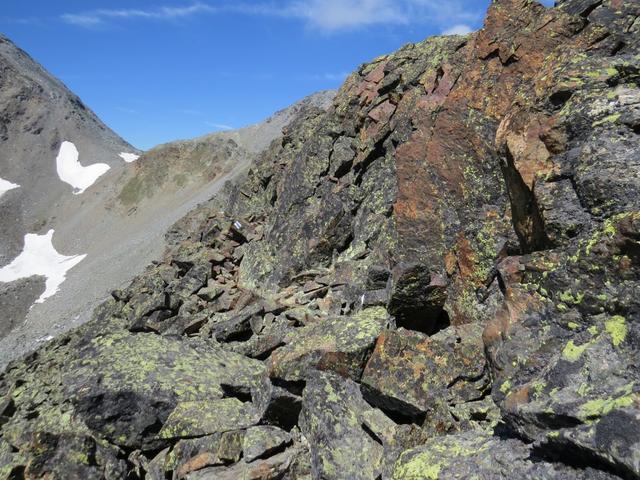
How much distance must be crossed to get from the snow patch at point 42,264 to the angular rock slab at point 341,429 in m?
74.9

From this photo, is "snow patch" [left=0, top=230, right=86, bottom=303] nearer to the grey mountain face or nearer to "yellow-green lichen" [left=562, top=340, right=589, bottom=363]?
the grey mountain face

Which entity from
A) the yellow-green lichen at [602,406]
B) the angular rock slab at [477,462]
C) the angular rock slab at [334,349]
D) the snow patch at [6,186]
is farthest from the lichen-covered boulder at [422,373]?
the snow patch at [6,186]

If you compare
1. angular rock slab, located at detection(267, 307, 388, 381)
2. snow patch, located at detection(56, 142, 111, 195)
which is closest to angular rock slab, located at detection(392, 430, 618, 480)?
angular rock slab, located at detection(267, 307, 388, 381)

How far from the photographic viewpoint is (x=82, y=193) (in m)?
124

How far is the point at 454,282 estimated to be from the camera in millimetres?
13266

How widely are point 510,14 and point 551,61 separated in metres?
8.03

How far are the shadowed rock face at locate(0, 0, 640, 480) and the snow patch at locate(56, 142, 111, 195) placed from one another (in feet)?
407

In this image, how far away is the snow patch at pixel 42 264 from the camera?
8152 cm

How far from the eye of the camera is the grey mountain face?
65.2 meters

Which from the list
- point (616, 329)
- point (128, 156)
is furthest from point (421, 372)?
point (128, 156)

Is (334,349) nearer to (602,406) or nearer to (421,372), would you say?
(421,372)

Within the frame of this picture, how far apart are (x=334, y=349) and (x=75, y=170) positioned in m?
149

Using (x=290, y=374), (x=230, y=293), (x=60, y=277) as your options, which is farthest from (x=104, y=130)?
(x=290, y=374)

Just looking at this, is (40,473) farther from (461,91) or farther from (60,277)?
(60,277)
